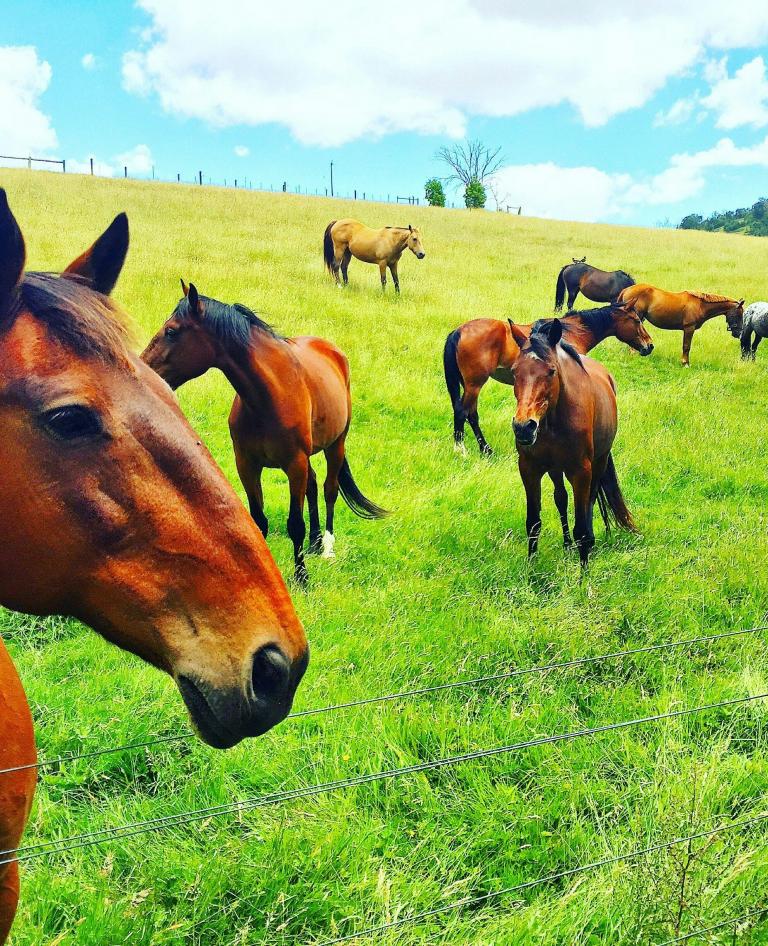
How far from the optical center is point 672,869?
2.30 m

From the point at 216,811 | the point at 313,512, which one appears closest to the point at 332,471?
the point at 313,512

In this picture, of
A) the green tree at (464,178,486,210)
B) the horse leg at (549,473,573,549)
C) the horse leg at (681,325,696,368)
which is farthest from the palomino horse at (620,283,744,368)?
the green tree at (464,178,486,210)

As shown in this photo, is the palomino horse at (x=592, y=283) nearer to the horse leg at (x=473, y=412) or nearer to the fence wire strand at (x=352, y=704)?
the horse leg at (x=473, y=412)

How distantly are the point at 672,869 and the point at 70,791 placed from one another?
262 centimetres

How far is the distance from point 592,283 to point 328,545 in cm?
1520

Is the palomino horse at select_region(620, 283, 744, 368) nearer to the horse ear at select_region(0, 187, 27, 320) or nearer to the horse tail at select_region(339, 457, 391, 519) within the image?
the horse tail at select_region(339, 457, 391, 519)

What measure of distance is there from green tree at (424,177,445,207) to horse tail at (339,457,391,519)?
51.9m

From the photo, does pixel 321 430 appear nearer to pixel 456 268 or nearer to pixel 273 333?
pixel 273 333

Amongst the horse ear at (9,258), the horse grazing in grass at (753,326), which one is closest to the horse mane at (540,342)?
the horse ear at (9,258)

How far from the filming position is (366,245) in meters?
18.3

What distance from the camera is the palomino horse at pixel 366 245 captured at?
699 inches

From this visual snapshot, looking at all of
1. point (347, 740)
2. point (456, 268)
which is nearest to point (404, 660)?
point (347, 740)

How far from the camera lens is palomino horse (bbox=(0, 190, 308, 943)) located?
1.34 metres

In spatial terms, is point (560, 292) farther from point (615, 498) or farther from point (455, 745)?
point (455, 745)
